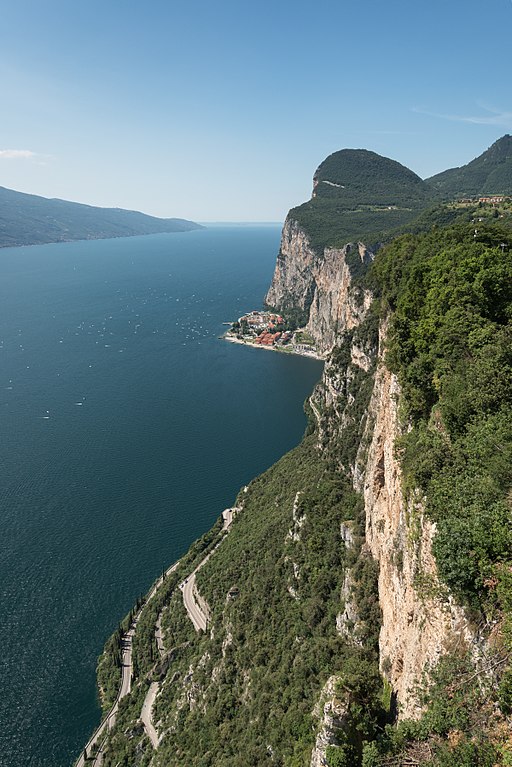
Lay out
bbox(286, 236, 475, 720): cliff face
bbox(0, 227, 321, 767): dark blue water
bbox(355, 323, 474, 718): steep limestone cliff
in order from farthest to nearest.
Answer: bbox(0, 227, 321, 767): dark blue water < bbox(286, 236, 475, 720): cliff face < bbox(355, 323, 474, 718): steep limestone cliff

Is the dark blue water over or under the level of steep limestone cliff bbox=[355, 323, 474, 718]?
under

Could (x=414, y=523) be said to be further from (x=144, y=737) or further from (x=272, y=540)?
(x=144, y=737)

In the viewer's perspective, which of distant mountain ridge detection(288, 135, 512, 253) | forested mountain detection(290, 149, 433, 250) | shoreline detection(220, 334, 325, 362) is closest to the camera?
shoreline detection(220, 334, 325, 362)

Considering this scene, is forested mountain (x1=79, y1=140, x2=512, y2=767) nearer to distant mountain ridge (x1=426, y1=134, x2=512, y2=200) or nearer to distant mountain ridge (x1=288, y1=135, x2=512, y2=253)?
distant mountain ridge (x1=288, y1=135, x2=512, y2=253)

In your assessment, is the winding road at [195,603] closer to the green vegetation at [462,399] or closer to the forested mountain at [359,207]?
the green vegetation at [462,399]

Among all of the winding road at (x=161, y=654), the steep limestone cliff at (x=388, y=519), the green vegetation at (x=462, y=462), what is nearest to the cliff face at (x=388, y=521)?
the steep limestone cliff at (x=388, y=519)

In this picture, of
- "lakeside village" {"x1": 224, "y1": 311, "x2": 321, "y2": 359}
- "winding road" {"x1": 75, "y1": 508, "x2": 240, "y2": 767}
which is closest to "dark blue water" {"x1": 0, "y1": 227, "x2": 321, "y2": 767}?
"winding road" {"x1": 75, "y1": 508, "x2": 240, "y2": 767}

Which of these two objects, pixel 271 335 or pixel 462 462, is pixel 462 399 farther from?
pixel 271 335
